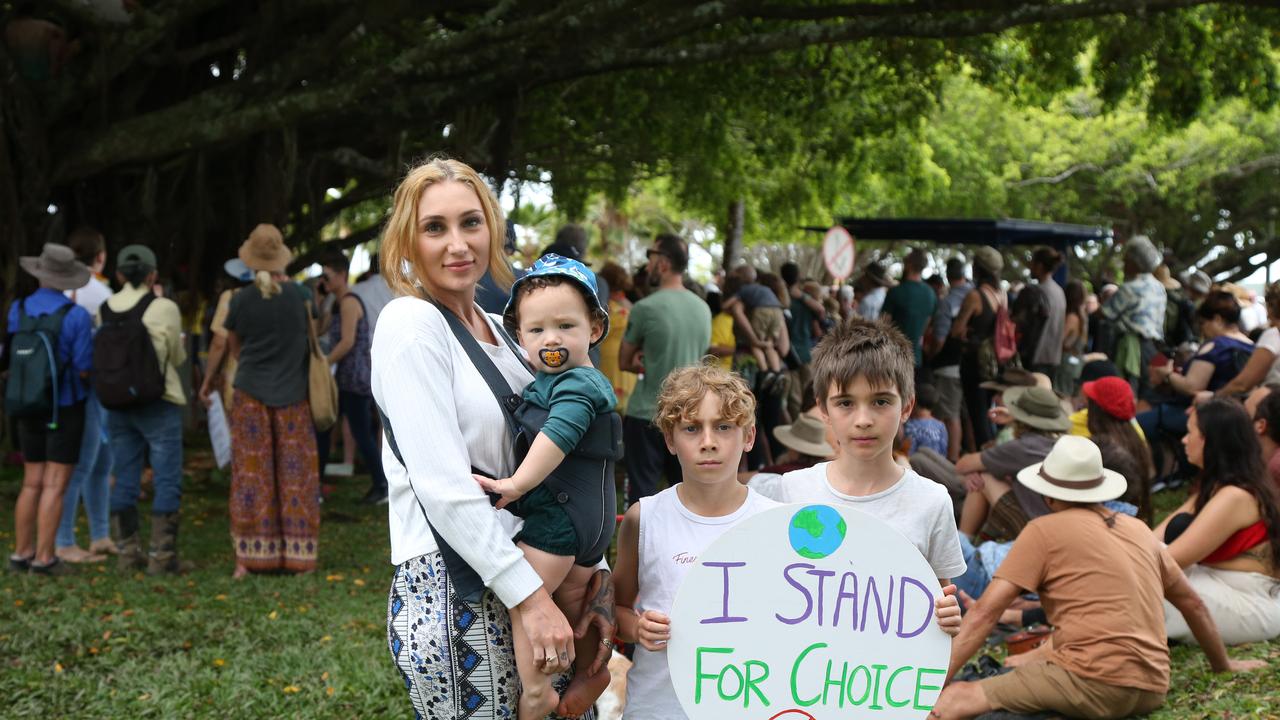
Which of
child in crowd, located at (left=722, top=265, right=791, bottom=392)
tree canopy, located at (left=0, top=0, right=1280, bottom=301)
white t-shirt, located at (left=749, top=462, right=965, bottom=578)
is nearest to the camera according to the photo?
white t-shirt, located at (left=749, top=462, right=965, bottom=578)

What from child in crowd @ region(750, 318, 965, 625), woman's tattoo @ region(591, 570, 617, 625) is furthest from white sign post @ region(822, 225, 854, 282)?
woman's tattoo @ region(591, 570, 617, 625)

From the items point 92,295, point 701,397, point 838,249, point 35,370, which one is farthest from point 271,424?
point 838,249

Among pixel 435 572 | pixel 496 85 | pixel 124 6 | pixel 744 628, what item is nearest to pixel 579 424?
pixel 435 572

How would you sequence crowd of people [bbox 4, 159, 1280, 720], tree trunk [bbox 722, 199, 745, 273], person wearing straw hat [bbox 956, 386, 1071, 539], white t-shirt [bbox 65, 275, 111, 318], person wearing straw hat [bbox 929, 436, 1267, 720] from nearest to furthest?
crowd of people [bbox 4, 159, 1280, 720], person wearing straw hat [bbox 929, 436, 1267, 720], person wearing straw hat [bbox 956, 386, 1071, 539], white t-shirt [bbox 65, 275, 111, 318], tree trunk [bbox 722, 199, 745, 273]

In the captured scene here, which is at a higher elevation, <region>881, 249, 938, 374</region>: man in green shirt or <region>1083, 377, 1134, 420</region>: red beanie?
<region>881, 249, 938, 374</region>: man in green shirt

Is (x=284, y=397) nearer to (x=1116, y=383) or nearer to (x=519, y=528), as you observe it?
(x=1116, y=383)

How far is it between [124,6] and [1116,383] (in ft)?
25.9

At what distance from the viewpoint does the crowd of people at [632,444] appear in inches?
93.8

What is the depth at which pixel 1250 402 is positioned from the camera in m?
7.30

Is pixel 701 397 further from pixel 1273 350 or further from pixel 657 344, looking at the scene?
pixel 1273 350

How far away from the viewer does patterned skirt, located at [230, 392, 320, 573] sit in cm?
751

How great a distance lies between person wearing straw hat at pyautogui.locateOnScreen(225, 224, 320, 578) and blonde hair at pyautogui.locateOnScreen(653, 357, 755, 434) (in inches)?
197

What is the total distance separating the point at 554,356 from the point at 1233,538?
173 inches

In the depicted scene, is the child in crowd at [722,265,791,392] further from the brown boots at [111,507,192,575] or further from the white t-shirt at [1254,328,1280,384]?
the brown boots at [111,507,192,575]
